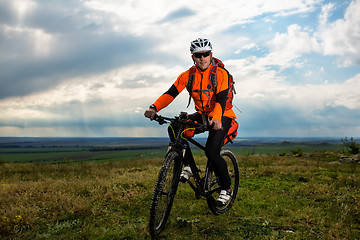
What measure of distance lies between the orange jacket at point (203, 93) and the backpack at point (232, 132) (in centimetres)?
71

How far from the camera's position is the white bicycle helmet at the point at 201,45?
553 cm

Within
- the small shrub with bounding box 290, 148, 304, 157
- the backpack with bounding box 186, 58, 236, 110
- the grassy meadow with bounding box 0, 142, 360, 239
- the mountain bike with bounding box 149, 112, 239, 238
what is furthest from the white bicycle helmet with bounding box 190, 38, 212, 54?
the small shrub with bounding box 290, 148, 304, 157

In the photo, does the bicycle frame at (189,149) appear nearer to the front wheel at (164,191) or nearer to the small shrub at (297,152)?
the front wheel at (164,191)

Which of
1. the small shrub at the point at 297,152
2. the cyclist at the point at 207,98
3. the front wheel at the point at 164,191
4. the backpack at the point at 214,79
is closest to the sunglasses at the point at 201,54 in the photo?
the cyclist at the point at 207,98

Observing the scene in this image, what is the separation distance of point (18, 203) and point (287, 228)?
6.44 metres

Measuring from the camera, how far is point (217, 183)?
6711 mm

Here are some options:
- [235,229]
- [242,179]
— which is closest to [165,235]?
[235,229]

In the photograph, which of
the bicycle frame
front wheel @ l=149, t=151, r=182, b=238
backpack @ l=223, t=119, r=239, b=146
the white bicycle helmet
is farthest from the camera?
backpack @ l=223, t=119, r=239, b=146

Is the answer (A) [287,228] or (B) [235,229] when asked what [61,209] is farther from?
(A) [287,228]

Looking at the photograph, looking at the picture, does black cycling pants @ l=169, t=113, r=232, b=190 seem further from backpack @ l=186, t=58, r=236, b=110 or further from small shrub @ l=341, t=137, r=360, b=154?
small shrub @ l=341, t=137, r=360, b=154

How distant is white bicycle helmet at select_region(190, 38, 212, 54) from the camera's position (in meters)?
5.53

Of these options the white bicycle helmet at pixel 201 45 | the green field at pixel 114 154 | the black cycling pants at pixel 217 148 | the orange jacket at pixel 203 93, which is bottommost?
the green field at pixel 114 154

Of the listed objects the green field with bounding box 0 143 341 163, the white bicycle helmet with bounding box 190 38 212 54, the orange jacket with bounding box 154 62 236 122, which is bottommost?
the green field with bounding box 0 143 341 163

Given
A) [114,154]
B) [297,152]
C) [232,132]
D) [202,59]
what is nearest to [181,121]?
[202,59]
